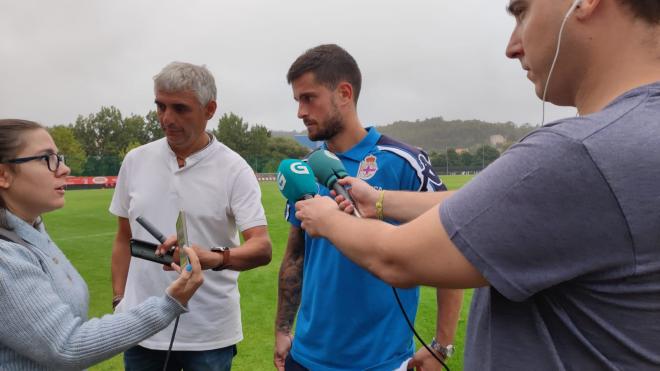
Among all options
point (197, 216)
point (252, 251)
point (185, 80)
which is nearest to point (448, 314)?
point (252, 251)

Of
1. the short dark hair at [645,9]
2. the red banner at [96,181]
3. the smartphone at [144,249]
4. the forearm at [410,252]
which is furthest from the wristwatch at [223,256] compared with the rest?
the red banner at [96,181]

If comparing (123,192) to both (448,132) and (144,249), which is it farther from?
(448,132)

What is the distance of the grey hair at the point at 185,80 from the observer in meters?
2.79

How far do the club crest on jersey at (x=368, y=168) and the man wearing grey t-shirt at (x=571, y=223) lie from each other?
4.24 ft

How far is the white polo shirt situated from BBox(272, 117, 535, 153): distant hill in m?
121

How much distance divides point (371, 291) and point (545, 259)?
1433mm

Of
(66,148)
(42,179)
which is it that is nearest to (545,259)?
(42,179)

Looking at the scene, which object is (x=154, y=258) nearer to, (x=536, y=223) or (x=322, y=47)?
(x=322, y=47)

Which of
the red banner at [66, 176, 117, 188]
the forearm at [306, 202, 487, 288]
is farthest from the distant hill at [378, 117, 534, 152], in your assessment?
the forearm at [306, 202, 487, 288]

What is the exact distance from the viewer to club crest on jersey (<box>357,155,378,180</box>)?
2447 millimetres

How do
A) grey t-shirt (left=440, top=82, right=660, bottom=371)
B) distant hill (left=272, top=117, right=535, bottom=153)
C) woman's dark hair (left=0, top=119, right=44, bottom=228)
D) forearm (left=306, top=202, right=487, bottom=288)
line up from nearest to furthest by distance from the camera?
grey t-shirt (left=440, top=82, right=660, bottom=371)
forearm (left=306, top=202, right=487, bottom=288)
woman's dark hair (left=0, top=119, right=44, bottom=228)
distant hill (left=272, top=117, right=535, bottom=153)

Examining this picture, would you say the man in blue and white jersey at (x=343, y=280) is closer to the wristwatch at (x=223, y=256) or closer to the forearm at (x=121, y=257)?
the wristwatch at (x=223, y=256)

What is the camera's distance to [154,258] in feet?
7.18

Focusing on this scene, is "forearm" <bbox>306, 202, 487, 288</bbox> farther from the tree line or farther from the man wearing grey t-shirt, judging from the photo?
the tree line
